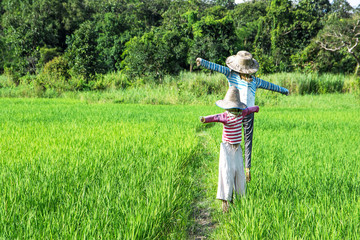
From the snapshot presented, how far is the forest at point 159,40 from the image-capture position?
16438 mm

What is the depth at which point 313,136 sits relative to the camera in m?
4.42

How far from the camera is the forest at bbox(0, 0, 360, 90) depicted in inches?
647

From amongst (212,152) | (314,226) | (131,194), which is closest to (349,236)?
(314,226)

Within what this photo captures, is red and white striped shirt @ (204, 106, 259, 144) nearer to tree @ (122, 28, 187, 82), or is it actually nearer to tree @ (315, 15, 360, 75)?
tree @ (122, 28, 187, 82)

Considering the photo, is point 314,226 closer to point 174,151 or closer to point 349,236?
point 349,236

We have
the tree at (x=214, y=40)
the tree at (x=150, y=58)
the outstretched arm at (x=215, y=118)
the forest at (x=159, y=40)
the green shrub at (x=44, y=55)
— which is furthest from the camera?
the green shrub at (x=44, y=55)

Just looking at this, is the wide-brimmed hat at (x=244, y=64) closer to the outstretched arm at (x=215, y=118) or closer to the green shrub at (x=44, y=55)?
the outstretched arm at (x=215, y=118)

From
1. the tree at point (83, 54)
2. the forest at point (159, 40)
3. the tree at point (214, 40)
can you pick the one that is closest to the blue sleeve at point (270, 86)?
the forest at point (159, 40)

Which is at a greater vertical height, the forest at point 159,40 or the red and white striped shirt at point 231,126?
the forest at point 159,40

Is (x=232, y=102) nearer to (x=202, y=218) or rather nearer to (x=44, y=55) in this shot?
(x=202, y=218)

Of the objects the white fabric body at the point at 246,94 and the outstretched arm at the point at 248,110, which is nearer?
the outstretched arm at the point at 248,110

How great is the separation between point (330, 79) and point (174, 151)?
1522 centimetres

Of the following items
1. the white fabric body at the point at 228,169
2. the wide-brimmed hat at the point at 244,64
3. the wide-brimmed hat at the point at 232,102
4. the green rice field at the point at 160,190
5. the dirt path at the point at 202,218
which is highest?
the wide-brimmed hat at the point at 244,64

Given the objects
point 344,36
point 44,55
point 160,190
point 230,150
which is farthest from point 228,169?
point 44,55
